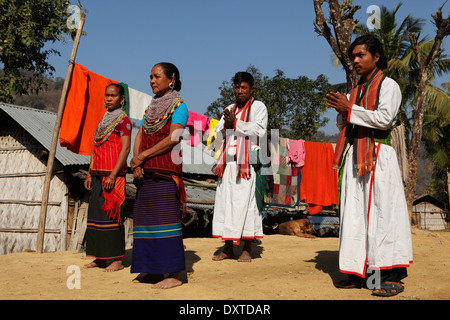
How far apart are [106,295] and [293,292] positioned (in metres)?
1.46

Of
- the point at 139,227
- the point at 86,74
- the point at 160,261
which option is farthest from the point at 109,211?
the point at 86,74

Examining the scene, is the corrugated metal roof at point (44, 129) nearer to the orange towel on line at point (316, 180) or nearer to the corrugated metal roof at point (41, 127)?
the corrugated metal roof at point (41, 127)

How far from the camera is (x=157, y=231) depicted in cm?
362

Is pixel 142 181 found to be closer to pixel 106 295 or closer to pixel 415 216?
pixel 106 295

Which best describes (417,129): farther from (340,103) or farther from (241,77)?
(340,103)

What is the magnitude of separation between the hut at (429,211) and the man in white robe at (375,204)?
2772 cm

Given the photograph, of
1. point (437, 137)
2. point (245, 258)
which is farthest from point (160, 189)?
point (437, 137)

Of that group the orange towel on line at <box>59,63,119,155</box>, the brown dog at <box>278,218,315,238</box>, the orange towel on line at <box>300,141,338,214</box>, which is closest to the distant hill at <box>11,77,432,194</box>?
the brown dog at <box>278,218,315,238</box>

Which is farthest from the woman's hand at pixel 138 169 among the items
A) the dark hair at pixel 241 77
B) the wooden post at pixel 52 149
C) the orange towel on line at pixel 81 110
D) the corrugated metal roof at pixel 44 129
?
the corrugated metal roof at pixel 44 129

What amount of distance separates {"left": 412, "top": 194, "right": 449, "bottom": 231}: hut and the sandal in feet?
91.3

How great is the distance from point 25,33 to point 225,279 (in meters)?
15.7

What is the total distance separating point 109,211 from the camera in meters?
4.44

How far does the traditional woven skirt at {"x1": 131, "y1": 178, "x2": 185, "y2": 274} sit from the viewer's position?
3584mm

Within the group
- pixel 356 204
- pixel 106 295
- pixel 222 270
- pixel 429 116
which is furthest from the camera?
pixel 429 116
